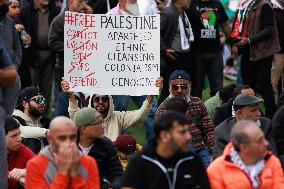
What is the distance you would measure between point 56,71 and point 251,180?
7332 millimetres

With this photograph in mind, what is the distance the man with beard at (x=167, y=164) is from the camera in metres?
10.9

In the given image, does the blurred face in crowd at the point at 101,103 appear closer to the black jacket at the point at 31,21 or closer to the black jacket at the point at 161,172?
the black jacket at the point at 31,21

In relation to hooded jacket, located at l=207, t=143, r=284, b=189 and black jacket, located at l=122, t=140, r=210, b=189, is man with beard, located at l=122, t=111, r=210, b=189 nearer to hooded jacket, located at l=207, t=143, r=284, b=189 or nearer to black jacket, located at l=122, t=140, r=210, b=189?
black jacket, located at l=122, t=140, r=210, b=189

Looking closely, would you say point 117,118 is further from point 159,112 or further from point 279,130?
point 279,130

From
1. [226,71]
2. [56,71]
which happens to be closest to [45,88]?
[56,71]

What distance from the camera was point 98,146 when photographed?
13.0 metres

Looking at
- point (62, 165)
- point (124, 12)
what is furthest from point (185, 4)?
point (62, 165)

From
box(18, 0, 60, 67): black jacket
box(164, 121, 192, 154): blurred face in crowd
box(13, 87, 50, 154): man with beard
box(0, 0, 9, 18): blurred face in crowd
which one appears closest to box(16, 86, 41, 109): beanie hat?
box(13, 87, 50, 154): man with beard

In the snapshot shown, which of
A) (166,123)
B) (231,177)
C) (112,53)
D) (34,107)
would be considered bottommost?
(231,177)

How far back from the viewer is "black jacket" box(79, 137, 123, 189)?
12.9 m

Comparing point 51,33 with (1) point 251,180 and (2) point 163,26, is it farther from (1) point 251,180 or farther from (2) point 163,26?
(1) point 251,180

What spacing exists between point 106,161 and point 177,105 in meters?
1.54

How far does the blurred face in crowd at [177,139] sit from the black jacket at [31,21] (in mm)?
7973

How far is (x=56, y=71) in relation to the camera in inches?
721
